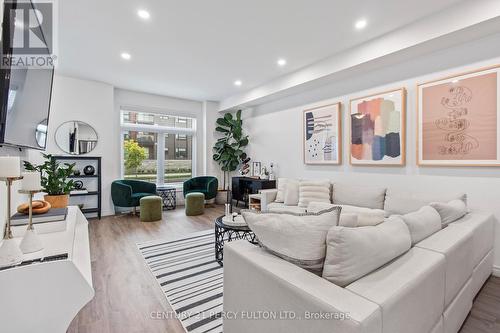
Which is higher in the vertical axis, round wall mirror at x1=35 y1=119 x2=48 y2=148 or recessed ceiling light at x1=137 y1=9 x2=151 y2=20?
A: recessed ceiling light at x1=137 y1=9 x2=151 y2=20

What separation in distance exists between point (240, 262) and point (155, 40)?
3.04m

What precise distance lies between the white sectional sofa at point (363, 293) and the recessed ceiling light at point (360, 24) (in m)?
2.24

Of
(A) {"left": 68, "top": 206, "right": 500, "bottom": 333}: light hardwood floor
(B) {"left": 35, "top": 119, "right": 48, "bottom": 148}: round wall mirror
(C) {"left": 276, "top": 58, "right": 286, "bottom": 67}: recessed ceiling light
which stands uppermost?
(C) {"left": 276, "top": 58, "right": 286, "bottom": 67}: recessed ceiling light

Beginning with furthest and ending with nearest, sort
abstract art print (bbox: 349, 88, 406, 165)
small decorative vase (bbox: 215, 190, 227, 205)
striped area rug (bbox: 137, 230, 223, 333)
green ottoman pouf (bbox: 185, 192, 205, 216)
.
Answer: small decorative vase (bbox: 215, 190, 227, 205) → green ottoman pouf (bbox: 185, 192, 205, 216) → abstract art print (bbox: 349, 88, 406, 165) → striped area rug (bbox: 137, 230, 223, 333)

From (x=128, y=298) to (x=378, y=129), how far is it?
358 cm

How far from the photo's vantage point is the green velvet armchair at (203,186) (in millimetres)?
5609

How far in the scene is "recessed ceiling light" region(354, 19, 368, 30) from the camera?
260 centimetres

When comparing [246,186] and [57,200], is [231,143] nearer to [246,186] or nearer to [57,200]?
[246,186]

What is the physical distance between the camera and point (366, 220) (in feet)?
5.04

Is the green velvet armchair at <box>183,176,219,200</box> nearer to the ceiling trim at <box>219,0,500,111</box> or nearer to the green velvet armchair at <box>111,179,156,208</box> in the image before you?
the green velvet armchair at <box>111,179,156,208</box>

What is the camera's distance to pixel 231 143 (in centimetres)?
618

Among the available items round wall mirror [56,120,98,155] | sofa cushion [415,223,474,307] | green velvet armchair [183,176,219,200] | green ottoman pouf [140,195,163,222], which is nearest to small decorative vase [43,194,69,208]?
green ottoman pouf [140,195,163,222]

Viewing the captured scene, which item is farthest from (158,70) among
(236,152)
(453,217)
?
(453,217)

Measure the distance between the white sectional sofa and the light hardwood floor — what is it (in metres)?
0.33
